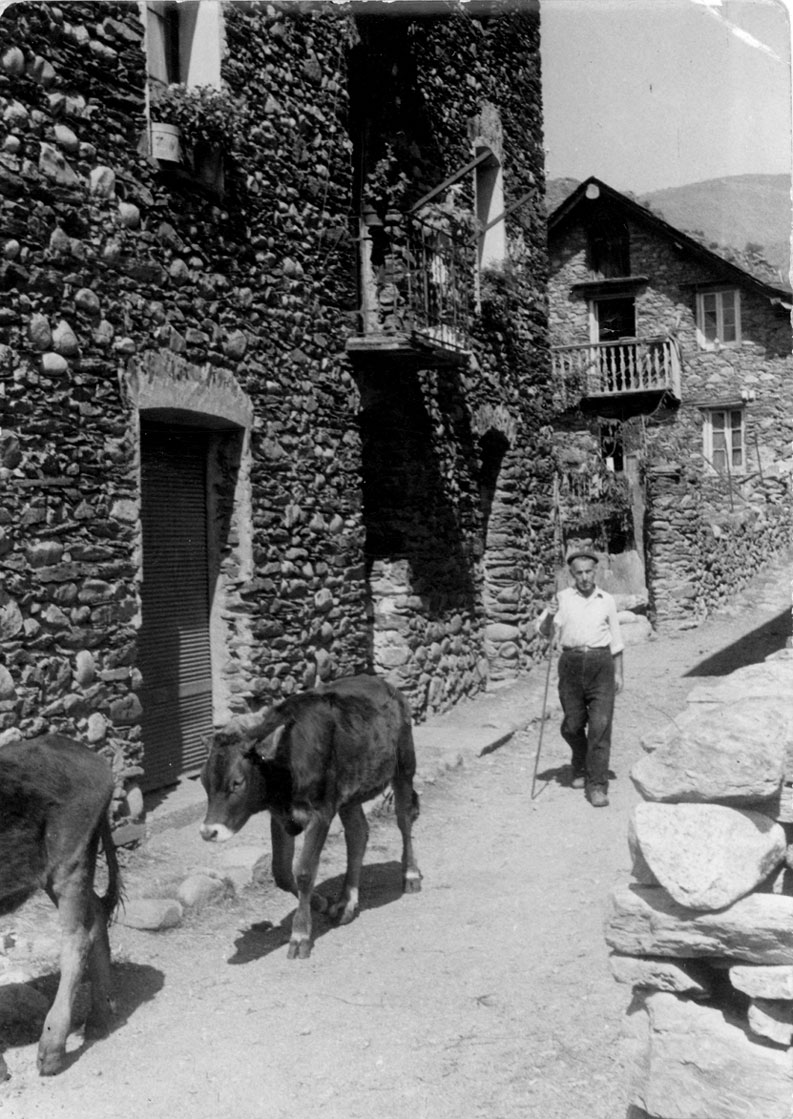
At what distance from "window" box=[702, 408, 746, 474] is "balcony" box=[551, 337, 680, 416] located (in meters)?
1.48

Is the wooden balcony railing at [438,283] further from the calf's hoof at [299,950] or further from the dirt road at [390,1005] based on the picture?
the calf's hoof at [299,950]

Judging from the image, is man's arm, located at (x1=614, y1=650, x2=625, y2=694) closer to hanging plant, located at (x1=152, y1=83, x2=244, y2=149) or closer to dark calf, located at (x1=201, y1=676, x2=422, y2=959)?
dark calf, located at (x1=201, y1=676, x2=422, y2=959)

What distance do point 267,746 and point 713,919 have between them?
257 centimetres

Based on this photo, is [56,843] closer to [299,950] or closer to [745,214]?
[299,950]

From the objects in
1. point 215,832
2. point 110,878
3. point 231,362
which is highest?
point 231,362

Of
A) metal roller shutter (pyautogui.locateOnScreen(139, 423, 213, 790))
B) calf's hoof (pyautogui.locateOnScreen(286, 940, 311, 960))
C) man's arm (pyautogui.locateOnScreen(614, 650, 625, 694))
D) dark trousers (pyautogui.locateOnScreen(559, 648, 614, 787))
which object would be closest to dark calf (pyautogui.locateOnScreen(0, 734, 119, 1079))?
calf's hoof (pyautogui.locateOnScreen(286, 940, 311, 960))

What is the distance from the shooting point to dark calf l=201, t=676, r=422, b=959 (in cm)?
525

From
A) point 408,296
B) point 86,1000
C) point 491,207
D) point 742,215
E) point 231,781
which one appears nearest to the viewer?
point 86,1000

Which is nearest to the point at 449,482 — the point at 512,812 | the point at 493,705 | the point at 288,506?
the point at 493,705

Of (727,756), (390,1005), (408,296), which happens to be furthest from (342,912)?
(408,296)

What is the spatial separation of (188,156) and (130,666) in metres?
3.60

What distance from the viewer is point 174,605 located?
8523 millimetres

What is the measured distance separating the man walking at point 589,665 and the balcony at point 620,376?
1710 cm

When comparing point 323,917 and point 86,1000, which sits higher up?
point 86,1000
